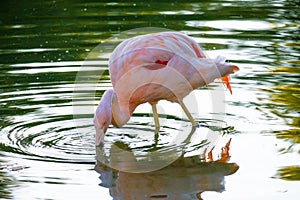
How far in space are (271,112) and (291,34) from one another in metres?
3.13

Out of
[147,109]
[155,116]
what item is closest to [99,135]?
[155,116]

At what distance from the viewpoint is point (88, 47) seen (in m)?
9.61

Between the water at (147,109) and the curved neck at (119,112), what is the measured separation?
7.8 inches

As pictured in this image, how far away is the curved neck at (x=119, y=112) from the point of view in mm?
6379

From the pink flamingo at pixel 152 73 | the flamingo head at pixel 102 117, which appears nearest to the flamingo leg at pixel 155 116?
the pink flamingo at pixel 152 73

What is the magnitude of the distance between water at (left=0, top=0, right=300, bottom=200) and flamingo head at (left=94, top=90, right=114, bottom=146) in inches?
5.5

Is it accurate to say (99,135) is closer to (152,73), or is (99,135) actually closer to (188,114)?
(152,73)

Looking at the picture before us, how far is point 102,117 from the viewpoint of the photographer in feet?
20.1

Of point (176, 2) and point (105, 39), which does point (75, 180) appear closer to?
point (105, 39)

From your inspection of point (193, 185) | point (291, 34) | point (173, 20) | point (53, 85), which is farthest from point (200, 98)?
point (173, 20)

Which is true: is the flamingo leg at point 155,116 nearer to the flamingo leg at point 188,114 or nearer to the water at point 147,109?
the water at point 147,109

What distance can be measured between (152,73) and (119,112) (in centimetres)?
39

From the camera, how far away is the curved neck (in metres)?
6.38

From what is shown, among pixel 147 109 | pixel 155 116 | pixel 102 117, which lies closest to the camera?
pixel 102 117
